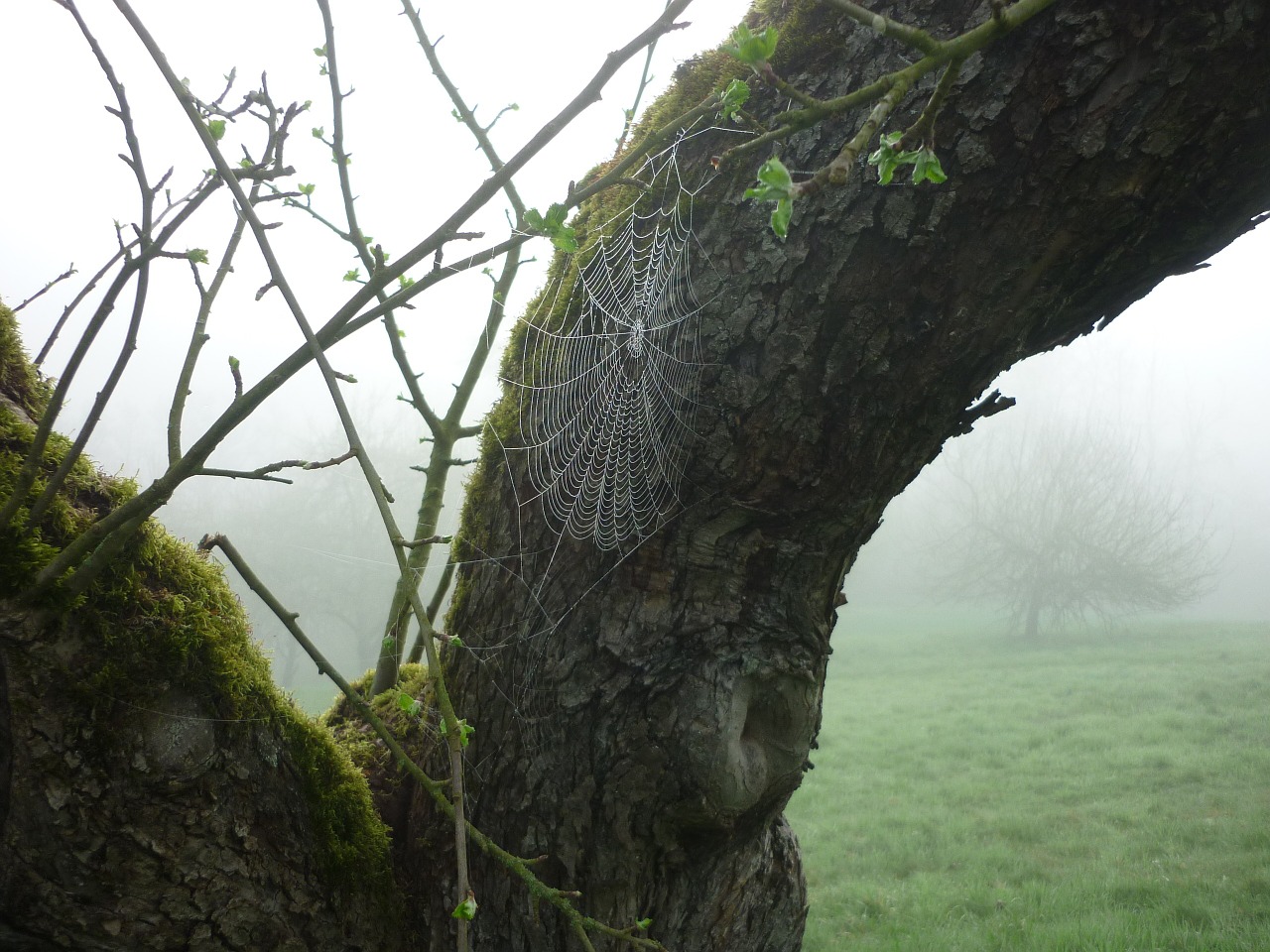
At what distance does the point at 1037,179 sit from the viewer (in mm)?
999

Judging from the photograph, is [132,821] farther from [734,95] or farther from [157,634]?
[734,95]

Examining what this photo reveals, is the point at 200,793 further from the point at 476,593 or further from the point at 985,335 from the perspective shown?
the point at 985,335

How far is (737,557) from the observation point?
1.24 metres

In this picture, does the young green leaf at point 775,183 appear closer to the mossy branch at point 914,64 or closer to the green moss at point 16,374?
the mossy branch at point 914,64

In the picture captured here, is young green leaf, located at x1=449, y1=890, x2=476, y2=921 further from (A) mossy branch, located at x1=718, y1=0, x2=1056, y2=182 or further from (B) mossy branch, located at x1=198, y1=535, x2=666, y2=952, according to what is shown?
(A) mossy branch, located at x1=718, y1=0, x2=1056, y2=182

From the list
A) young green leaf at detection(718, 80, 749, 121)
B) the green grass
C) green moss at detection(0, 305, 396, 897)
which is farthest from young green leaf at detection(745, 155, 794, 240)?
the green grass

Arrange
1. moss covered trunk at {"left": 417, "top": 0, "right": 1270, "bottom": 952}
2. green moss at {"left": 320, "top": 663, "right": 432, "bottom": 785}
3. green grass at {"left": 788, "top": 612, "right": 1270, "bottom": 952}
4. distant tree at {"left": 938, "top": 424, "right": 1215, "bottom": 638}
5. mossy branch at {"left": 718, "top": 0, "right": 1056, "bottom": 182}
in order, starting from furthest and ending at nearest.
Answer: distant tree at {"left": 938, "top": 424, "right": 1215, "bottom": 638}, green grass at {"left": 788, "top": 612, "right": 1270, "bottom": 952}, green moss at {"left": 320, "top": 663, "right": 432, "bottom": 785}, moss covered trunk at {"left": 417, "top": 0, "right": 1270, "bottom": 952}, mossy branch at {"left": 718, "top": 0, "right": 1056, "bottom": 182}

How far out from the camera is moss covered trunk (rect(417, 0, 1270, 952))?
966 millimetres

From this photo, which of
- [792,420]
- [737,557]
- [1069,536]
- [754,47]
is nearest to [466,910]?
[737,557]

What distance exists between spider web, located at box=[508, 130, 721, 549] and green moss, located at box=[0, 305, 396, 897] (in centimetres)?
51

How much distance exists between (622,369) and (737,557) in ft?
1.15

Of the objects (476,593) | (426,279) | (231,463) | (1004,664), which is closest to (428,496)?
(476,593)

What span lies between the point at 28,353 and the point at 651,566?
41.0 inches

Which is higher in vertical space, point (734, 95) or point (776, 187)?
point (734, 95)
